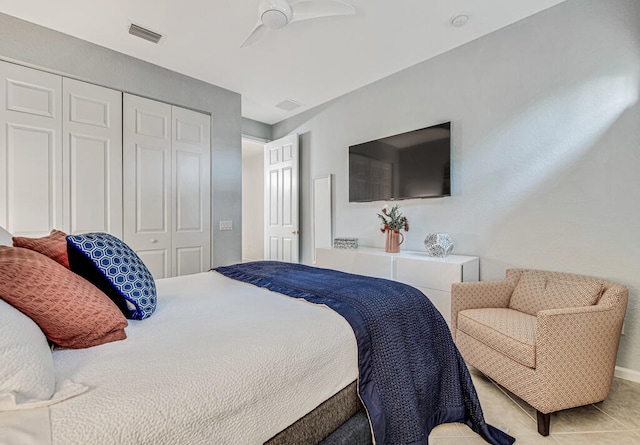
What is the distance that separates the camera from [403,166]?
3.26m

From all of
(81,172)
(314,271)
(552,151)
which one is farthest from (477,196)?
(81,172)

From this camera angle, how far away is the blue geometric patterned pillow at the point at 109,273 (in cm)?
110

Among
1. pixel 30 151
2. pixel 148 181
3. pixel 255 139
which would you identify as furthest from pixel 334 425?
pixel 255 139

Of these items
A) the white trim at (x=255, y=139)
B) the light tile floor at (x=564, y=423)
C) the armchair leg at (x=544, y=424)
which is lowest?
the light tile floor at (x=564, y=423)

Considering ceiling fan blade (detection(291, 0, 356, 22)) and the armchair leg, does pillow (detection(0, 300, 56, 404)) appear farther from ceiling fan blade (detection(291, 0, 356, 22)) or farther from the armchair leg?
ceiling fan blade (detection(291, 0, 356, 22))

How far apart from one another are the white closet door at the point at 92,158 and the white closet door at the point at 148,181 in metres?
0.08

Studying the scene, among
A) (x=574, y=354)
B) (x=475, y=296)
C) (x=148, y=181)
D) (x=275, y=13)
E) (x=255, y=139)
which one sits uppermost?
(x=275, y=13)

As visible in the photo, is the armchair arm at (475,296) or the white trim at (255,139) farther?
the white trim at (255,139)

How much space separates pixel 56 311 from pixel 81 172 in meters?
2.61

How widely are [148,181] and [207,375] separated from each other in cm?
303

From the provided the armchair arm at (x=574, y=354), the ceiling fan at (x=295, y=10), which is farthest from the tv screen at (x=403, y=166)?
the armchair arm at (x=574, y=354)

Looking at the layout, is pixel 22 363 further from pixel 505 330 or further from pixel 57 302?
pixel 505 330

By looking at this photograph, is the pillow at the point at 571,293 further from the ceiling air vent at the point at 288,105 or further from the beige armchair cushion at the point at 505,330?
the ceiling air vent at the point at 288,105

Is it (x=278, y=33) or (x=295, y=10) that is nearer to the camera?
(x=295, y=10)
